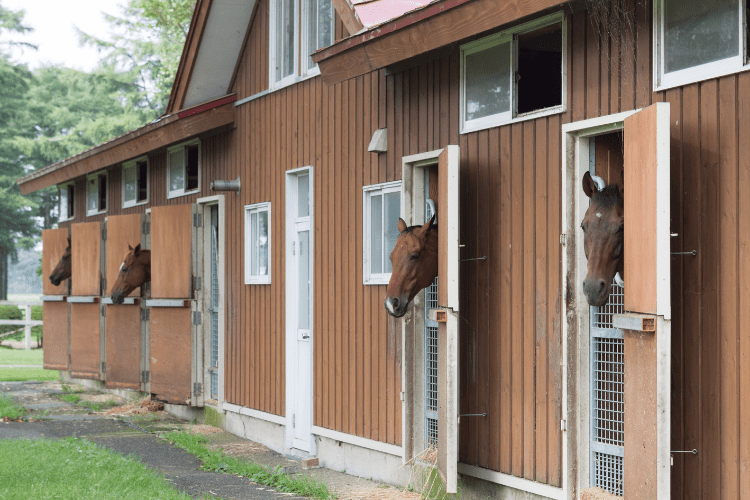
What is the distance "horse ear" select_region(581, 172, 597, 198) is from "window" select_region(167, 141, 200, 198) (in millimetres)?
7102

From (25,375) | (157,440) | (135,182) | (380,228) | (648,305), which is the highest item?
(135,182)

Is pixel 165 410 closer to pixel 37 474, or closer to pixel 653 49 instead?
pixel 37 474

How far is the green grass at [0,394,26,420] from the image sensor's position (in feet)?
34.9

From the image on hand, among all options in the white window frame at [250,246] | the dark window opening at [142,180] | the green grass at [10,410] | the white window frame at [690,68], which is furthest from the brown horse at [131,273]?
the white window frame at [690,68]

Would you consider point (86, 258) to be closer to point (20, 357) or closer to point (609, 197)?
point (20, 357)

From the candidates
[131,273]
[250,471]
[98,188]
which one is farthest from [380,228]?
[98,188]

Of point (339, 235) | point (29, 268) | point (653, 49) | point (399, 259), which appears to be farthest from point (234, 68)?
point (29, 268)

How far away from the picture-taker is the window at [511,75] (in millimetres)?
5770

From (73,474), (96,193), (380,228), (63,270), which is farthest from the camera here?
(96,193)

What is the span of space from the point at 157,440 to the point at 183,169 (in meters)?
3.74

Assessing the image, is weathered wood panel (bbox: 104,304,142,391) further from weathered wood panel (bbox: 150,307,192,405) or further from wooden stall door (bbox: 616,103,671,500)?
wooden stall door (bbox: 616,103,671,500)

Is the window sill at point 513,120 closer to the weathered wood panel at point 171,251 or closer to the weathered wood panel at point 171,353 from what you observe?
the weathered wood panel at point 171,251

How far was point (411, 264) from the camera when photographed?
6.05 metres

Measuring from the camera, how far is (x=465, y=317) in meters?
6.19
